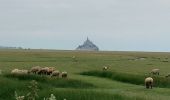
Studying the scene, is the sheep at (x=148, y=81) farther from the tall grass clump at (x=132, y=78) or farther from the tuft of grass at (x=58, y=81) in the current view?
the tuft of grass at (x=58, y=81)

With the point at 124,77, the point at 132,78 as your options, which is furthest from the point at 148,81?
the point at 124,77

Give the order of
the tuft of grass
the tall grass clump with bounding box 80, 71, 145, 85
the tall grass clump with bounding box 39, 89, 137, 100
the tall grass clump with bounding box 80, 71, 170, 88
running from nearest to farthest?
the tall grass clump with bounding box 39, 89, 137, 100 → the tuft of grass → the tall grass clump with bounding box 80, 71, 170, 88 → the tall grass clump with bounding box 80, 71, 145, 85

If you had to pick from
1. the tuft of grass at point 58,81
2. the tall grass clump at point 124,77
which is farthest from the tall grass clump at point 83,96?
the tall grass clump at point 124,77

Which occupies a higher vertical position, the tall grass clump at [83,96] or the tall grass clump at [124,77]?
the tall grass clump at [83,96]

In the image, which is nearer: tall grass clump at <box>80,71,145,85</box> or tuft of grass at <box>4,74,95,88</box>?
tuft of grass at <box>4,74,95,88</box>

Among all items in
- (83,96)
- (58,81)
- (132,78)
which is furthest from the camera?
(132,78)

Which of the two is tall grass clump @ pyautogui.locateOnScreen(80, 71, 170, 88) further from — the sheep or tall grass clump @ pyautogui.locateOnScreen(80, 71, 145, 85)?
the sheep

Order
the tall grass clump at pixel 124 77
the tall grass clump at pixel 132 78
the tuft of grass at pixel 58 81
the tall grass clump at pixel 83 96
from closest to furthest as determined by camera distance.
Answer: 1. the tall grass clump at pixel 83 96
2. the tuft of grass at pixel 58 81
3. the tall grass clump at pixel 132 78
4. the tall grass clump at pixel 124 77

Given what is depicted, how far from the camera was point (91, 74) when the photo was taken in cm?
4116

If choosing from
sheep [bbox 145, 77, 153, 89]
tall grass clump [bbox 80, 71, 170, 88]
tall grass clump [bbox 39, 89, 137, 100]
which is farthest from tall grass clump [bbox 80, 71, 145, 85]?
tall grass clump [bbox 39, 89, 137, 100]

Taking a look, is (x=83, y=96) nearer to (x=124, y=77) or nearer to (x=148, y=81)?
(x=148, y=81)

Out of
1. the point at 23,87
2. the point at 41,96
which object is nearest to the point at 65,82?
the point at 23,87

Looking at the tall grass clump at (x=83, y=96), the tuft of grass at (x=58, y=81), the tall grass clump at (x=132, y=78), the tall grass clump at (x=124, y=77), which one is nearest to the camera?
the tall grass clump at (x=83, y=96)

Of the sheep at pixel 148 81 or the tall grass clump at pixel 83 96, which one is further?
the sheep at pixel 148 81
